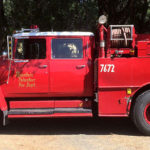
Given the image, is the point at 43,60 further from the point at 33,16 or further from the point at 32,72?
the point at 33,16

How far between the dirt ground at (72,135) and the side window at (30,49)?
173 centimetres

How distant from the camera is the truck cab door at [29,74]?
5.70 meters

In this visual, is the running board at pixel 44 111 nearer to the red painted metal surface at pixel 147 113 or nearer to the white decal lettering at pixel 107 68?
the white decal lettering at pixel 107 68

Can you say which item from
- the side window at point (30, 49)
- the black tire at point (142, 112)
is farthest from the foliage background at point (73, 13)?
the black tire at point (142, 112)

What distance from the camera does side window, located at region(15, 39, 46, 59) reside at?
19.1 ft

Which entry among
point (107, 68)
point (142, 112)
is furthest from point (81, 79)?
point (142, 112)

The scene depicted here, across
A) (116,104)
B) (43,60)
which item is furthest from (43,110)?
(116,104)

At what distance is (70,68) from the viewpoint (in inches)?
225

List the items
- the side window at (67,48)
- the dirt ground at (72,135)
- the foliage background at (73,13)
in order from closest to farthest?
the dirt ground at (72,135) < the side window at (67,48) < the foliage background at (73,13)

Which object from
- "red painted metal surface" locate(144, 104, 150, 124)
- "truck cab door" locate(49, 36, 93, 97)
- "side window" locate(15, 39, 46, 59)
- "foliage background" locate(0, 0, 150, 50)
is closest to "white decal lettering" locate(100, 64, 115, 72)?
"truck cab door" locate(49, 36, 93, 97)

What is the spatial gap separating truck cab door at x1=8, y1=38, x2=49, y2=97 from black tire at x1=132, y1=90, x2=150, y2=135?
194 centimetres

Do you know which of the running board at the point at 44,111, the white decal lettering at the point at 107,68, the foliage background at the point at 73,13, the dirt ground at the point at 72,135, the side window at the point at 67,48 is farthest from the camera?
the foliage background at the point at 73,13

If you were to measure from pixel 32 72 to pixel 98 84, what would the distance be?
1.44 meters

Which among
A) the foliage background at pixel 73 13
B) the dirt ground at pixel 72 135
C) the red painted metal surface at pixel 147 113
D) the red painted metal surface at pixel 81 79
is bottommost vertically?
the dirt ground at pixel 72 135
